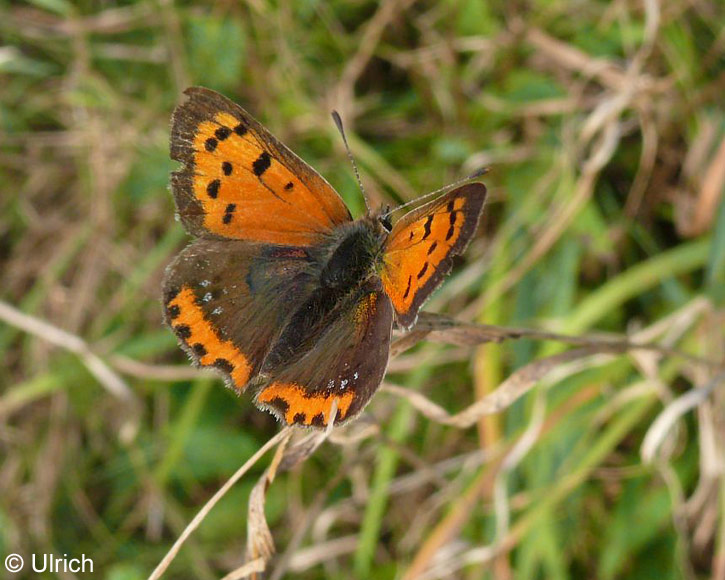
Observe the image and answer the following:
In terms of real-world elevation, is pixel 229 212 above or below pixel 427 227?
above

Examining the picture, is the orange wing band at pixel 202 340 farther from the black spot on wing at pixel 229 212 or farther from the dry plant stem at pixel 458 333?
the dry plant stem at pixel 458 333

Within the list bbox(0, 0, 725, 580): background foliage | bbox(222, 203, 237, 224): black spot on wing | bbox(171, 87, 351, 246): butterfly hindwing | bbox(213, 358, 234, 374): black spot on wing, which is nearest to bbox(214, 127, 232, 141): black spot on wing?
bbox(171, 87, 351, 246): butterfly hindwing

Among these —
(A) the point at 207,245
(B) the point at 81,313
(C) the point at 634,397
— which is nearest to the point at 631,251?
(C) the point at 634,397

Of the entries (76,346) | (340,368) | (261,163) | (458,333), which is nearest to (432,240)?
(458,333)

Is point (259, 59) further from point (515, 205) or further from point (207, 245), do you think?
point (207, 245)

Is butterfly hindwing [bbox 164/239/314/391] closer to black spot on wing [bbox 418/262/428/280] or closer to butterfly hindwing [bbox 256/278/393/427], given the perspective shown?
butterfly hindwing [bbox 256/278/393/427]

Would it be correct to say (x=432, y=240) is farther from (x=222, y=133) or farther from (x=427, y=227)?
(x=222, y=133)

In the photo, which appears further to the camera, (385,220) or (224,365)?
(385,220)
